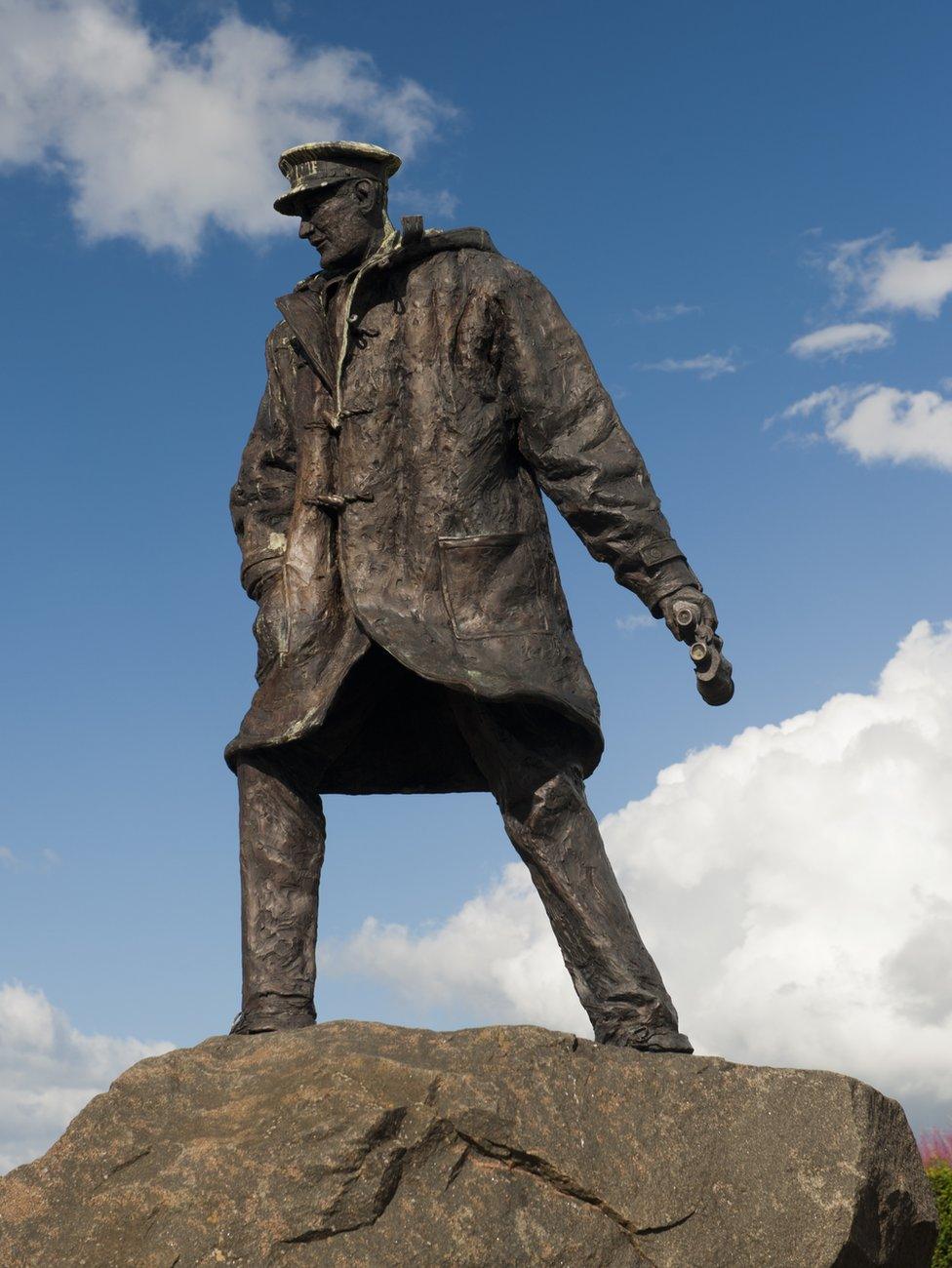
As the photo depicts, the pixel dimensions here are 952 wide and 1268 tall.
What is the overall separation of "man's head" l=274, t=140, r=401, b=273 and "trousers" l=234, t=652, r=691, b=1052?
1478mm

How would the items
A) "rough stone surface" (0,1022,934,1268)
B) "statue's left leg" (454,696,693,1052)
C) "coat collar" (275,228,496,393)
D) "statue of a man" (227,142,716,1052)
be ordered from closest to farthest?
1. "rough stone surface" (0,1022,934,1268)
2. "statue's left leg" (454,696,693,1052)
3. "statue of a man" (227,142,716,1052)
4. "coat collar" (275,228,496,393)

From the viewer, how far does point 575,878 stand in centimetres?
563

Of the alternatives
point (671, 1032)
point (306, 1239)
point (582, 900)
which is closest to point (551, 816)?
point (582, 900)

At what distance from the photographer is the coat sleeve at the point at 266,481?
20.3 ft

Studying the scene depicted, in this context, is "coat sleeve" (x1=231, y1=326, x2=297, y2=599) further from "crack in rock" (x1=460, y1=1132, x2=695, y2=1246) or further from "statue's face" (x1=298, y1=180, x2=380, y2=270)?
"crack in rock" (x1=460, y1=1132, x2=695, y2=1246)

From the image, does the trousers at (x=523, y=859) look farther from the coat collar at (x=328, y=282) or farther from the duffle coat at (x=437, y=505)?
the coat collar at (x=328, y=282)

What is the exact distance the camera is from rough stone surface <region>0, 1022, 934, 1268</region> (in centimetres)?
444

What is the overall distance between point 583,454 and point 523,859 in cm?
138

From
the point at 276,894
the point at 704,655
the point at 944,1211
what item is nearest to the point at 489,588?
the point at 704,655

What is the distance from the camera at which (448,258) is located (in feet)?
19.8

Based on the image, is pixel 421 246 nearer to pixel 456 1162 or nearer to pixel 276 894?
pixel 276 894

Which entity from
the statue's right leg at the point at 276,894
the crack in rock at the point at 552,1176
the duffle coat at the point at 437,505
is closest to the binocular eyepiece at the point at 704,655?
the duffle coat at the point at 437,505

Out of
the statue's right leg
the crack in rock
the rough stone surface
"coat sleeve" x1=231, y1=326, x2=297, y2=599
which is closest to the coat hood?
"coat sleeve" x1=231, y1=326, x2=297, y2=599

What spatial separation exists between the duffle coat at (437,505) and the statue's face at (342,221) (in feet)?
0.35
